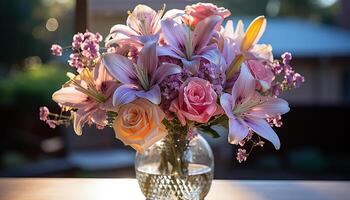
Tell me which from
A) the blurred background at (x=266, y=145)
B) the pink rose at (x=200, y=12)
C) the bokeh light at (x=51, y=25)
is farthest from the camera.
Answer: the bokeh light at (x=51, y=25)

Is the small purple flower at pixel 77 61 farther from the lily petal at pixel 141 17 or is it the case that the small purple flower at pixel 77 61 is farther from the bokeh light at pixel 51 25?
the bokeh light at pixel 51 25

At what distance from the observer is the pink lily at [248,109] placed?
0.86 meters

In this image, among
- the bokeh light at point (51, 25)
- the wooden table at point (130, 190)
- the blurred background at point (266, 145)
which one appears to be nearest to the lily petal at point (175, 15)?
the wooden table at point (130, 190)

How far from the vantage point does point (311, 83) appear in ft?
24.3

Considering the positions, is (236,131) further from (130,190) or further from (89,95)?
(130,190)

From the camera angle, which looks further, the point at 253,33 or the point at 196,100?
the point at 253,33

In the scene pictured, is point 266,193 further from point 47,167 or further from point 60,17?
point 60,17

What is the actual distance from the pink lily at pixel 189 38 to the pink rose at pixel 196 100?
50 mm

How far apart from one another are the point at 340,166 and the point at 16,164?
361 cm

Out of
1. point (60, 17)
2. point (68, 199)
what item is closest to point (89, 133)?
point (68, 199)

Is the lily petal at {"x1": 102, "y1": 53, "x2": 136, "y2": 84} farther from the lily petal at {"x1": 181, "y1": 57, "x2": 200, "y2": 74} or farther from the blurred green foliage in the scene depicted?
the blurred green foliage

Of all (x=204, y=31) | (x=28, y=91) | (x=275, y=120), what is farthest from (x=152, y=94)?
(x=28, y=91)

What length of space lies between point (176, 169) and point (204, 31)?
11.4 inches

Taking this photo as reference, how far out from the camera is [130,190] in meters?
1.30
